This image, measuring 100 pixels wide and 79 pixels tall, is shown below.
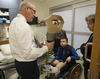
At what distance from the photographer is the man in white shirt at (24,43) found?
84 centimetres

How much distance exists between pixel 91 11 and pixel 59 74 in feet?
6.11

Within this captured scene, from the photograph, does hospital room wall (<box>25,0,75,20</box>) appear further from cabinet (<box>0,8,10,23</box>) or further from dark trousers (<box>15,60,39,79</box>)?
dark trousers (<box>15,60,39,79</box>)

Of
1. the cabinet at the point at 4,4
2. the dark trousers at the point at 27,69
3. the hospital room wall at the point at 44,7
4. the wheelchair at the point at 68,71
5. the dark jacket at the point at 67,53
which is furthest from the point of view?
the hospital room wall at the point at 44,7

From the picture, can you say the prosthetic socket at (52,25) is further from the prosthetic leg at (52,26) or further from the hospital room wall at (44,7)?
the hospital room wall at (44,7)

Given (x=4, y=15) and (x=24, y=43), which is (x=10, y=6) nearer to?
(x=4, y=15)

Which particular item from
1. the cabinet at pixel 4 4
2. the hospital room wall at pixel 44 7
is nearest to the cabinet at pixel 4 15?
the cabinet at pixel 4 4

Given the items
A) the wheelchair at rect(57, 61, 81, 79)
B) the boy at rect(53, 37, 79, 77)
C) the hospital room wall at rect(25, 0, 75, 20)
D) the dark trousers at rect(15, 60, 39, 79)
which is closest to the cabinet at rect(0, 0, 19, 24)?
the hospital room wall at rect(25, 0, 75, 20)

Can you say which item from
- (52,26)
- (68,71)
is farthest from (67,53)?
(52,26)

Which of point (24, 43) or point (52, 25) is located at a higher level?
point (52, 25)

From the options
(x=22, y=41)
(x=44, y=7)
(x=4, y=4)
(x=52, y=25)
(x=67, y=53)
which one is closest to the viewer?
(x=22, y=41)

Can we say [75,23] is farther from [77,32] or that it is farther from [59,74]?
[59,74]

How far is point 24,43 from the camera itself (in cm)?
83

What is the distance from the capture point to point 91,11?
219 centimetres

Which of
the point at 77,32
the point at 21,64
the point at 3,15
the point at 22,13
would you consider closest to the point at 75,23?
the point at 77,32
